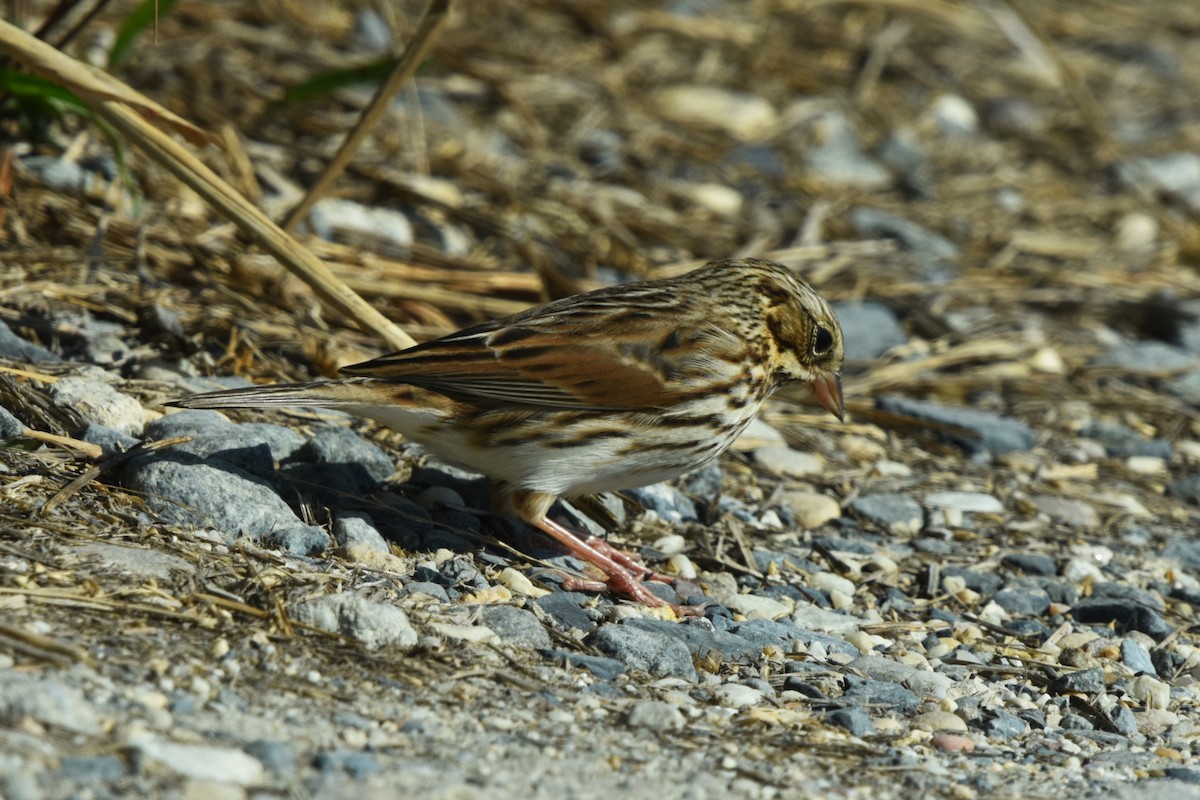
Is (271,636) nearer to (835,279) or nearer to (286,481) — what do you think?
(286,481)

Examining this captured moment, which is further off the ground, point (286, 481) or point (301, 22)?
point (301, 22)

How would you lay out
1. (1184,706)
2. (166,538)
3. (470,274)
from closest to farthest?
1. (166,538)
2. (1184,706)
3. (470,274)

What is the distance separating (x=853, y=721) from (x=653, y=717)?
575 mm

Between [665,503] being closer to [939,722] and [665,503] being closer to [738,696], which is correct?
[738,696]

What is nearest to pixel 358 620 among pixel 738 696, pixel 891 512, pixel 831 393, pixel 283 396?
pixel 283 396

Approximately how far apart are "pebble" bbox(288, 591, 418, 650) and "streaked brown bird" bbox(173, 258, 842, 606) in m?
0.81

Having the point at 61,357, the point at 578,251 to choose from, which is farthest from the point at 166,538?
the point at 578,251

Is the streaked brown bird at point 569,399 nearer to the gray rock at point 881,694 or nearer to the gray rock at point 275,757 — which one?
the gray rock at point 881,694

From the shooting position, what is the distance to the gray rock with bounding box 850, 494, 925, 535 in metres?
5.66

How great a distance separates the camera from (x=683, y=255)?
7977 millimetres

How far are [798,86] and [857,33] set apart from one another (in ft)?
4.17

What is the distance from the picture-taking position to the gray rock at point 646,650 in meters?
4.05

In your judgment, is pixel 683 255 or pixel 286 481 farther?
pixel 683 255

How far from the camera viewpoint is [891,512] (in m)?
5.72
